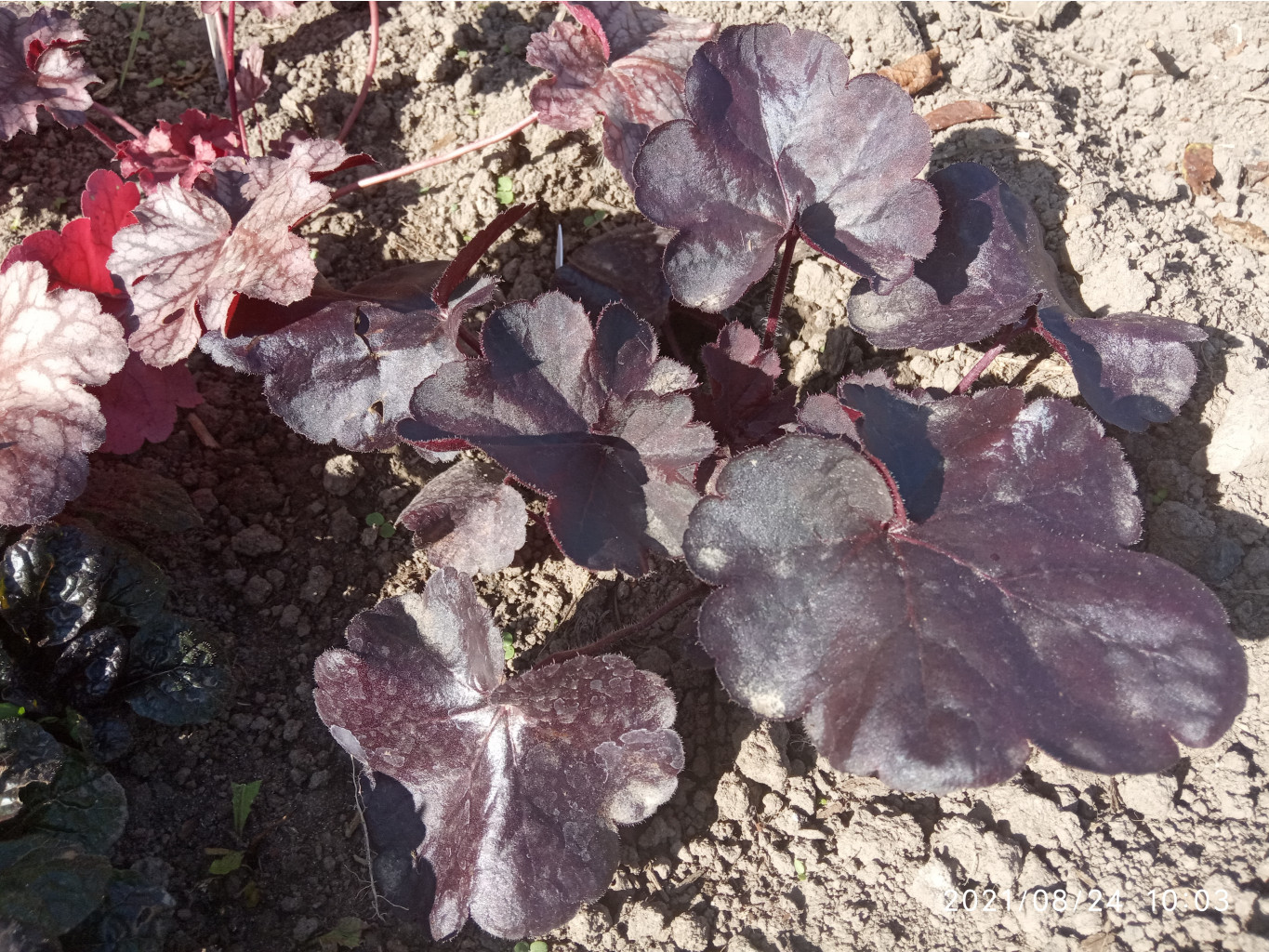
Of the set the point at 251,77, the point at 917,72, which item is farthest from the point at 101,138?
the point at 917,72

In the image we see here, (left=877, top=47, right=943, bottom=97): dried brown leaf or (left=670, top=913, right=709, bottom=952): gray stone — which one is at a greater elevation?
(left=877, top=47, right=943, bottom=97): dried brown leaf

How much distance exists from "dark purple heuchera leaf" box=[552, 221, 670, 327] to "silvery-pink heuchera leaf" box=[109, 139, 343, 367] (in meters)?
0.56

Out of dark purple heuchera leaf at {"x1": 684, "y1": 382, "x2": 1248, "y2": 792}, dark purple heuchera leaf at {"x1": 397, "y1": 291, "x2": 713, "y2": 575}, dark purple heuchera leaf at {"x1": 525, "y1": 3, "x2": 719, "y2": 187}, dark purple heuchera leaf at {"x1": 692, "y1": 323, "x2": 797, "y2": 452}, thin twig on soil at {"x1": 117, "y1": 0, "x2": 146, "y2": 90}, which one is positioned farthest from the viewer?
thin twig on soil at {"x1": 117, "y1": 0, "x2": 146, "y2": 90}

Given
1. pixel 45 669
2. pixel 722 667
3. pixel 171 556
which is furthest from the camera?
pixel 171 556

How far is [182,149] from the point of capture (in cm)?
208

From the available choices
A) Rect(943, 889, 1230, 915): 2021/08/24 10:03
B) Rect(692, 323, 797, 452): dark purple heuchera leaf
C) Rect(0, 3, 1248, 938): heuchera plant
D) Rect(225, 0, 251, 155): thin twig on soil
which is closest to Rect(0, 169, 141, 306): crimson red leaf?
Rect(0, 3, 1248, 938): heuchera plant

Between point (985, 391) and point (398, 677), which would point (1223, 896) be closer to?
point (985, 391)

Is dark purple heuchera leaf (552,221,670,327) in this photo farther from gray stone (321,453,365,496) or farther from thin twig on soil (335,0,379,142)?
thin twig on soil (335,0,379,142)

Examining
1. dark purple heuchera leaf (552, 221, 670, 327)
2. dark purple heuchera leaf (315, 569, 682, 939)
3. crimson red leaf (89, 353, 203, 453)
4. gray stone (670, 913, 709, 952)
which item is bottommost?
gray stone (670, 913, 709, 952)

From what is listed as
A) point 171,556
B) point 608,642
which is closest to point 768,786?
point 608,642

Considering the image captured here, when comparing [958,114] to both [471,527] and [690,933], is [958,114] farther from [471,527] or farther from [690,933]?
[690,933]

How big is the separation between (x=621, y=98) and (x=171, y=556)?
4.60 ft

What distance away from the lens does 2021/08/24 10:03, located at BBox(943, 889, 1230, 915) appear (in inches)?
58.1

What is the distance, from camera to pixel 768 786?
1748mm
